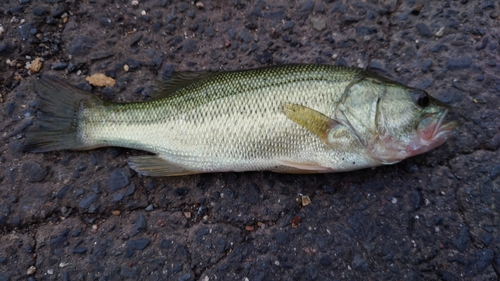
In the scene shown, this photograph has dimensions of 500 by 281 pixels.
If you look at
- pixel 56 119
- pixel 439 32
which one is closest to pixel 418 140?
pixel 439 32

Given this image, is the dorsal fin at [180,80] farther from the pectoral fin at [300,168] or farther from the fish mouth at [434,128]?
the fish mouth at [434,128]

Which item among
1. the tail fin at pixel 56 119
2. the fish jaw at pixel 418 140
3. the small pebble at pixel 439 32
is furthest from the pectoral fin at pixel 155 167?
the small pebble at pixel 439 32

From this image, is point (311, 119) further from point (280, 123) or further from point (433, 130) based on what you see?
point (433, 130)

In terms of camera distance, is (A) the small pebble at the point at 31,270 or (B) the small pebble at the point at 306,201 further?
(B) the small pebble at the point at 306,201

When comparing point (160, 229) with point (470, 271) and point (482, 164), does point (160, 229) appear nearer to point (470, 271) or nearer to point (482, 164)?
point (470, 271)

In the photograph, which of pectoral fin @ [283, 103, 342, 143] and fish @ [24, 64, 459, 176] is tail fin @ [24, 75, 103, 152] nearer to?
fish @ [24, 64, 459, 176]

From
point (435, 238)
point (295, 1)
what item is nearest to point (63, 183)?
point (295, 1)
